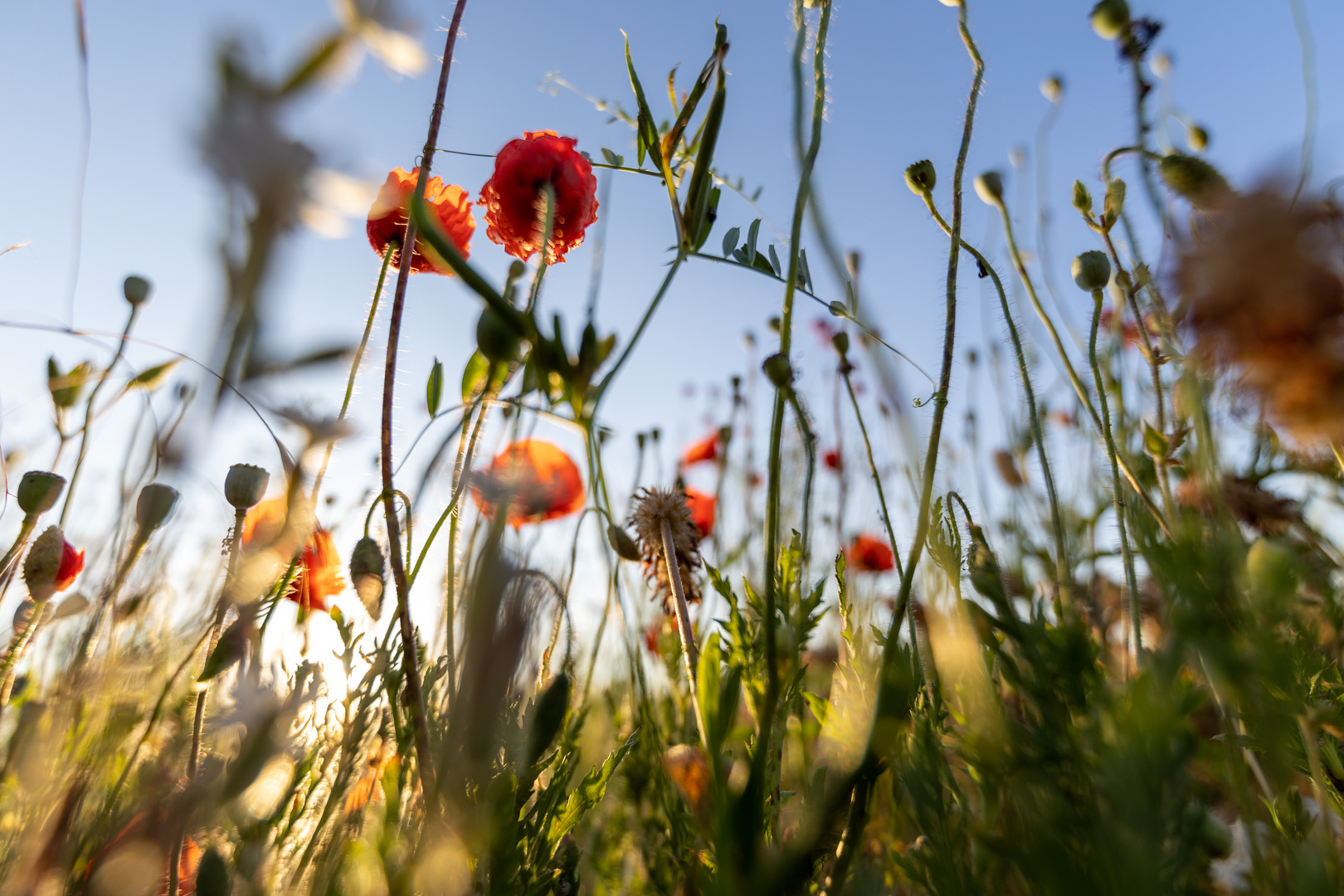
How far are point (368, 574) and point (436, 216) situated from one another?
11.1 inches

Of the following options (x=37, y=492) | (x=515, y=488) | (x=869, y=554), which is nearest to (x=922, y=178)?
(x=515, y=488)

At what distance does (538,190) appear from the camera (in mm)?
597

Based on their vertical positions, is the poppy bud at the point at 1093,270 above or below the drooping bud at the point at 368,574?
above

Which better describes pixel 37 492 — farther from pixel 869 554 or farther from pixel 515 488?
pixel 869 554

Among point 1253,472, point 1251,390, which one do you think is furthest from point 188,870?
point 1253,472

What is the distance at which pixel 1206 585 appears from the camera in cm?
22

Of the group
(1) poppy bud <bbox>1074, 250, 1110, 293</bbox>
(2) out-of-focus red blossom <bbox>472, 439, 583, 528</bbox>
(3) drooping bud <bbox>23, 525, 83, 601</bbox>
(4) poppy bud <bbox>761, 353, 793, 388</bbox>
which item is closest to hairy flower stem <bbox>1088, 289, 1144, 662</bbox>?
(1) poppy bud <bbox>1074, 250, 1110, 293</bbox>

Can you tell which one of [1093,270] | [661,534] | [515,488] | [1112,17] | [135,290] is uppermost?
[1112,17]

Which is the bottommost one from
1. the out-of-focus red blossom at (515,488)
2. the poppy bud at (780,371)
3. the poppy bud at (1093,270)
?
the out-of-focus red blossom at (515,488)

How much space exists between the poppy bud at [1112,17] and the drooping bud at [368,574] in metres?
0.87

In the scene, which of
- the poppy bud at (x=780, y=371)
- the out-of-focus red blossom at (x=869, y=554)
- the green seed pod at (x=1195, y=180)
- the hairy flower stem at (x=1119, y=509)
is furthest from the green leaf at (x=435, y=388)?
the out-of-focus red blossom at (x=869, y=554)

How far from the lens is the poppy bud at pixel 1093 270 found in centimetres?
60

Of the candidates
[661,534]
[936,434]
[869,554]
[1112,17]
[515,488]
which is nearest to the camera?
[515,488]

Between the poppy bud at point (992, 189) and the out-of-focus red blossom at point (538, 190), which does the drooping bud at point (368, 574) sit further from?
the poppy bud at point (992, 189)
